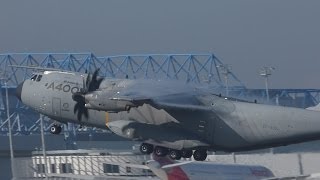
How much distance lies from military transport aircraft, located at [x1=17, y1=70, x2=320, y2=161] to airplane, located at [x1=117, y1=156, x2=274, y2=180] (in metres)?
10.7

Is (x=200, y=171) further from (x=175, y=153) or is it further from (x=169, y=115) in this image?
(x=175, y=153)

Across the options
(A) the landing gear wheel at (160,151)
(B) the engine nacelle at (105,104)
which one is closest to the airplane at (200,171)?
(A) the landing gear wheel at (160,151)

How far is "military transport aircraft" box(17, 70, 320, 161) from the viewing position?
89.1m

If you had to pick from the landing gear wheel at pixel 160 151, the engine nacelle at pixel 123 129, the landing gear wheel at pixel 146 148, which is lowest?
the landing gear wheel at pixel 160 151

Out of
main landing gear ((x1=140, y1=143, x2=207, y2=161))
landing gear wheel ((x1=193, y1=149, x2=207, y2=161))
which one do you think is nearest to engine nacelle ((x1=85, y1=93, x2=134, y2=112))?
main landing gear ((x1=140, y1=143, x2=207, y2=161))

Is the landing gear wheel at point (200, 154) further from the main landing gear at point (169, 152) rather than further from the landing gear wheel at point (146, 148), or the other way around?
the landing gear wheel at point (146, 148)

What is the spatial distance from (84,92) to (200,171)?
59.6 ft

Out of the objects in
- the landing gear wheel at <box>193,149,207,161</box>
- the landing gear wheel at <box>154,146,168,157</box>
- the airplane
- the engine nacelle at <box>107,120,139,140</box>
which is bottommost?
the airplane

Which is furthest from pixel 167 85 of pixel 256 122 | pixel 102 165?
pixel 102 165

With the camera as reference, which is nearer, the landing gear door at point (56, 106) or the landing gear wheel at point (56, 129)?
the landing gear door at point (56, 106)

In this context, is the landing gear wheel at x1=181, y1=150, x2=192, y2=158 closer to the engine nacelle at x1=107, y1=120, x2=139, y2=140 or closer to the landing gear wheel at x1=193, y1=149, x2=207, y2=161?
the landing gear wheel at x1=193, y1=149, x2=207, y2=161

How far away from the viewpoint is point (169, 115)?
9262 centimetres

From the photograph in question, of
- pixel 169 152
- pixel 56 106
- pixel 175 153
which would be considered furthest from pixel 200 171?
pixel 56 106

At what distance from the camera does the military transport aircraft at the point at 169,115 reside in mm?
89125
